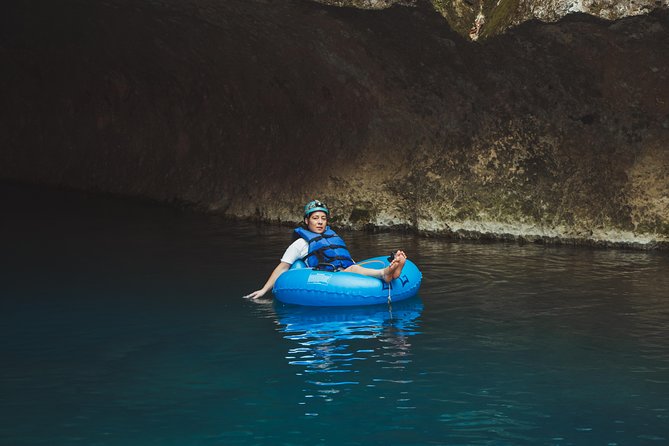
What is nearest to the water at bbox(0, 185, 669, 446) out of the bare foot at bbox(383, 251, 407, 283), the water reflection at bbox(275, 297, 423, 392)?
the water reflection at bbox(275, 297, 423, 392)

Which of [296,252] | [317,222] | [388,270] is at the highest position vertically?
[317,222]

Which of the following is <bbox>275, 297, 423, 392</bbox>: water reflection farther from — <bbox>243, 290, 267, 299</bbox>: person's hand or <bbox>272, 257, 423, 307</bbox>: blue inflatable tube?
<bbox>243, 290, 267, 299</bbox>: person's hand

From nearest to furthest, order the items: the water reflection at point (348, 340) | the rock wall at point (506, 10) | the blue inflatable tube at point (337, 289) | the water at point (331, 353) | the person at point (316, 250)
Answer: the water at point (331, 353)
the water reflection at point (348, 340)
the blue inflatable tube at point (337, 289)
the person at point (316, 250)
the rock wall at point (506, 10)

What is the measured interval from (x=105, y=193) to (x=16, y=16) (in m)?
3.57

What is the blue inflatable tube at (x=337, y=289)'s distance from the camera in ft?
31.0

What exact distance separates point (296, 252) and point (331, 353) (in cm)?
263

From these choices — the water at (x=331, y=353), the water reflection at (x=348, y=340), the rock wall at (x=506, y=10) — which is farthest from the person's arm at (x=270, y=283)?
the rock wall at (x=506, y=10)

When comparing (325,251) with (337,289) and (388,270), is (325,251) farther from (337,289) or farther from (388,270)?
(388,270)

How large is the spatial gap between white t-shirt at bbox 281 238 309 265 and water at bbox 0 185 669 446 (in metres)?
0.58

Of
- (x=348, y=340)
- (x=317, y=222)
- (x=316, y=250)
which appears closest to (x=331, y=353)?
(x=348, y=340)

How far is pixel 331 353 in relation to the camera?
25.0 feet

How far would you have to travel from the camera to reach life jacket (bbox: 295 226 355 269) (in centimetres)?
1003

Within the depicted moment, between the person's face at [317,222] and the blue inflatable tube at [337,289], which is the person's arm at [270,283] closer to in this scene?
the blue inflatable tube at [337,289]

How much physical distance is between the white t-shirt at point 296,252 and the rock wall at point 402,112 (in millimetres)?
3489
